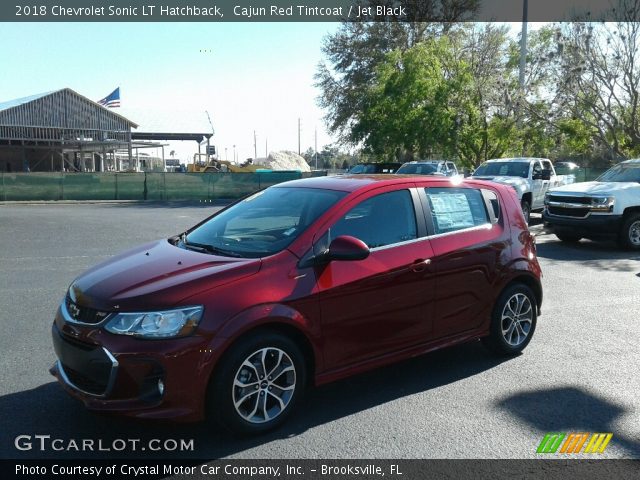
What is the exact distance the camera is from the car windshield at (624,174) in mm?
12477

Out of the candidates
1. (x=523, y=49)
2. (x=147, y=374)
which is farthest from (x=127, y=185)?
(x=147, y=374)

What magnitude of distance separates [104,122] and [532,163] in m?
35.9

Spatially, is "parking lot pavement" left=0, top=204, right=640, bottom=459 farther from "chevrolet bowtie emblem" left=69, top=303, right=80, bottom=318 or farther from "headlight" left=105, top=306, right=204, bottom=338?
"chevrolet bowtie emblem" left=69, top=303, right=80, bottom=318

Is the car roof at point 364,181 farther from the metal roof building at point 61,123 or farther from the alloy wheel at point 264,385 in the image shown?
the metal roof building at point 61,123

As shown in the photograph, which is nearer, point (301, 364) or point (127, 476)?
point (127, 476)

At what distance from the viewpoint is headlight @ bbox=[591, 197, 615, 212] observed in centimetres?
1170

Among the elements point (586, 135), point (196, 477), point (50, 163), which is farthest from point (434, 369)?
point (50, 163)

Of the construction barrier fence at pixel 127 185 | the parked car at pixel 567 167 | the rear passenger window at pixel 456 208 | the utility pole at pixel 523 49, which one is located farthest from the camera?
the parked car at pixel 567 167

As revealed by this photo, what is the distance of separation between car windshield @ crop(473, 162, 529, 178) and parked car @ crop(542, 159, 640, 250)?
12.9 feet

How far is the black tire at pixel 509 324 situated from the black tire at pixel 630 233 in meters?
7.44

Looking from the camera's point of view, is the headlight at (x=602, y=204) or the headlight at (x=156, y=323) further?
the headlight at (x=602, y=204)

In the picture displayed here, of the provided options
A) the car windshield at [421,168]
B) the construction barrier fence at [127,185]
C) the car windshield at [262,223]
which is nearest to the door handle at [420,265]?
the car windshield at [262,223]

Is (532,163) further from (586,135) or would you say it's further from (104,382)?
(104,382)

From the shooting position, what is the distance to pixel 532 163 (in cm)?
1667
